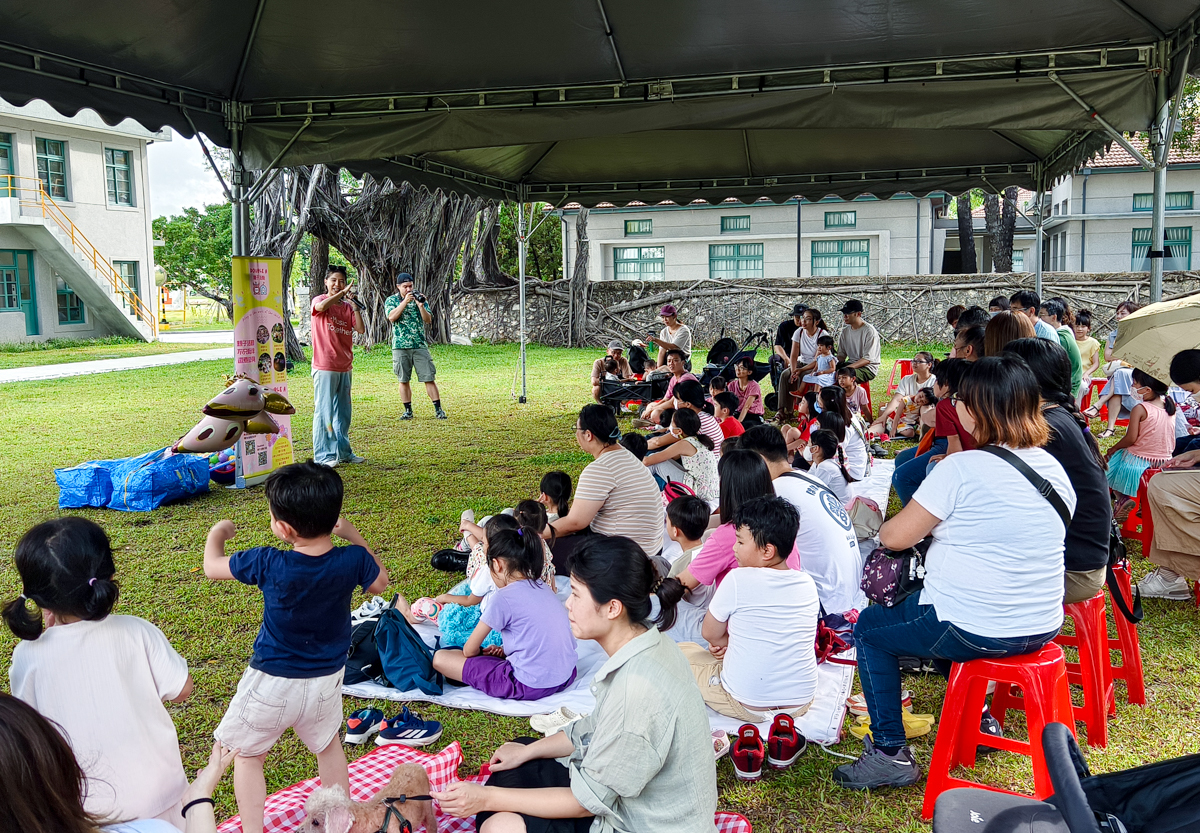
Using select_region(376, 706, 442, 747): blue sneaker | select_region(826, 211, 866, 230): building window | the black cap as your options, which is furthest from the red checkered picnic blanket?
select_region(826, 211, 866, 230): building window

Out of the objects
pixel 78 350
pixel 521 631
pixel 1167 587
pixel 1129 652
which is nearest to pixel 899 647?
pixel 1129 652

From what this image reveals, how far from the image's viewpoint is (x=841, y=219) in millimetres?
26453

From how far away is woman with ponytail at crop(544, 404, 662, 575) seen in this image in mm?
4914

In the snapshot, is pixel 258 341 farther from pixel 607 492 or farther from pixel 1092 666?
pixel 1092 666

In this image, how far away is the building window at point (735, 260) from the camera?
27117 mm

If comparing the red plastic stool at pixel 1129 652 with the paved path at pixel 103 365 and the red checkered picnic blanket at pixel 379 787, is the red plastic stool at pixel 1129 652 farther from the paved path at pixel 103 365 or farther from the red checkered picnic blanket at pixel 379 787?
the paved path at pixel 103 365

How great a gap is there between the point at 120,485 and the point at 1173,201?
96.4 ft

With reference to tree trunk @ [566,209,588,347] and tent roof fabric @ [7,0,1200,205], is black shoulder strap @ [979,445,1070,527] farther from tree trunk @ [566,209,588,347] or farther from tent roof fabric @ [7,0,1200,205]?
tree trunk @ [566,209,588,347]

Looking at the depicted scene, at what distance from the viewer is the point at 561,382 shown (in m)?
15.2

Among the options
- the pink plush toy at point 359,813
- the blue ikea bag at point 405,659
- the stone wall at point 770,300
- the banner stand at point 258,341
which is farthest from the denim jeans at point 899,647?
the stone wall at point 770,300

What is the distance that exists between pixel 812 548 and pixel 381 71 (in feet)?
15.1

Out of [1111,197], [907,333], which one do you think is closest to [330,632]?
[907,333]

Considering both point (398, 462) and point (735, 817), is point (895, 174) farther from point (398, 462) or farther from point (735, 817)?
point (735, 817)

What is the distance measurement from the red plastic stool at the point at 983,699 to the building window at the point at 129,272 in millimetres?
26598
